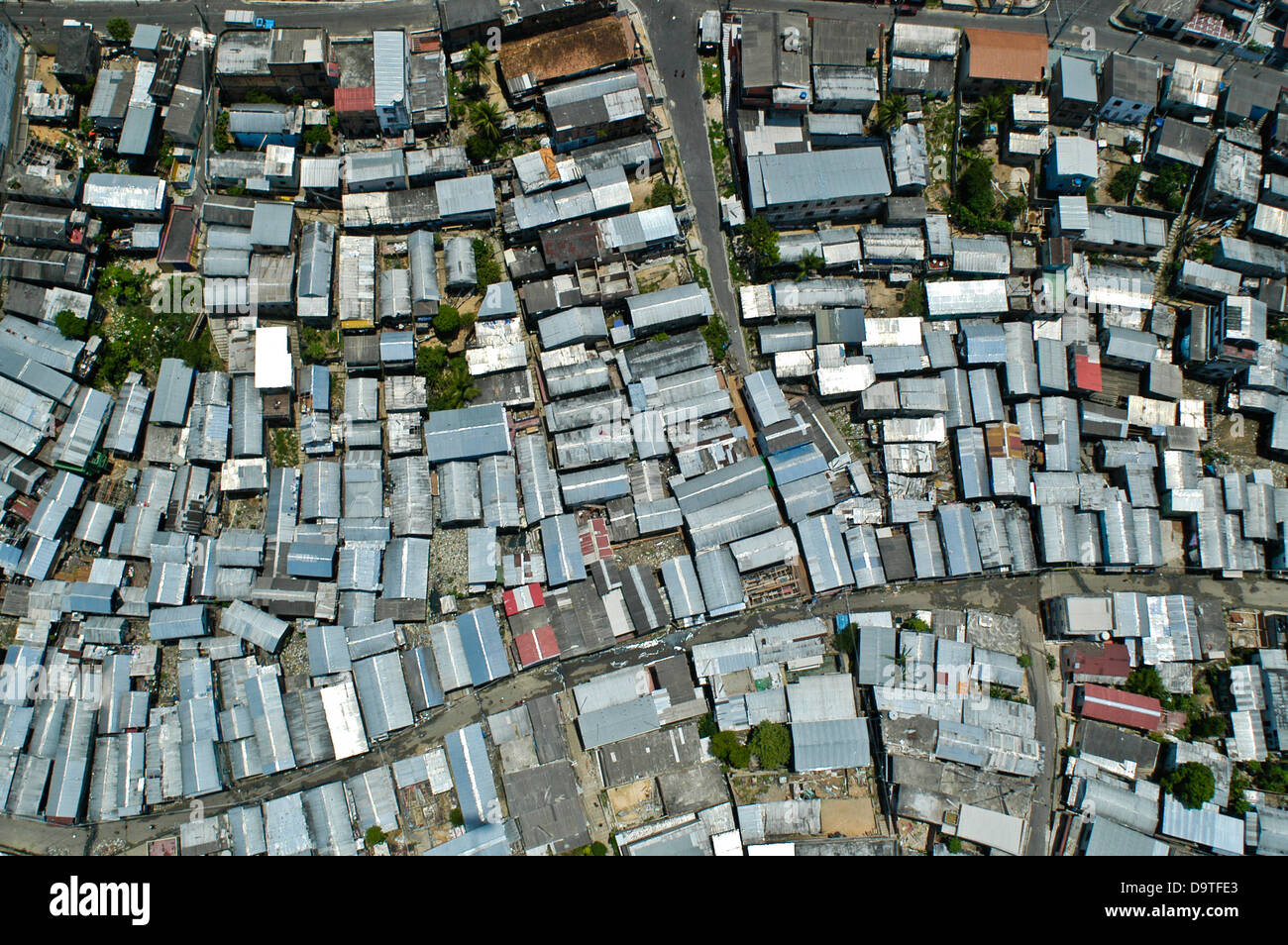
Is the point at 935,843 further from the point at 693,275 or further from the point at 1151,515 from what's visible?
the point at 693,275

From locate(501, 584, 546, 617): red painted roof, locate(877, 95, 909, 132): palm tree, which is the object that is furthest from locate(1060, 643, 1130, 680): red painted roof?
locate(877, 95, 909, 132): palm tree

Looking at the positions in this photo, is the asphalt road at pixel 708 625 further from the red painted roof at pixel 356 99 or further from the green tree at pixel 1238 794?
the green tree at pixel 1238 794

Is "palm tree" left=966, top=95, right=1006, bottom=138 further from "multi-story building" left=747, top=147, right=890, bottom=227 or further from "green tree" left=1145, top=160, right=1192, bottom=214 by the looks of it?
"green tree" left=1145, top=160, right=1192, bottom=214

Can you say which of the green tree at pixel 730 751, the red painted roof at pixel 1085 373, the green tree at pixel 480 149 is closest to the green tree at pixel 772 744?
the green tree at pixel 730 751

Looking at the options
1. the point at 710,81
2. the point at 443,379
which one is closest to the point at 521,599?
the point at 443,379

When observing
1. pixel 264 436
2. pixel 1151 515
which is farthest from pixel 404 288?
pixel 1151 515

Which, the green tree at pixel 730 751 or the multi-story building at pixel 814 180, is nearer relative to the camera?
the green tree at pixel 730 751

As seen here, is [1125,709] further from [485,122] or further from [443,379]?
[485,122]
